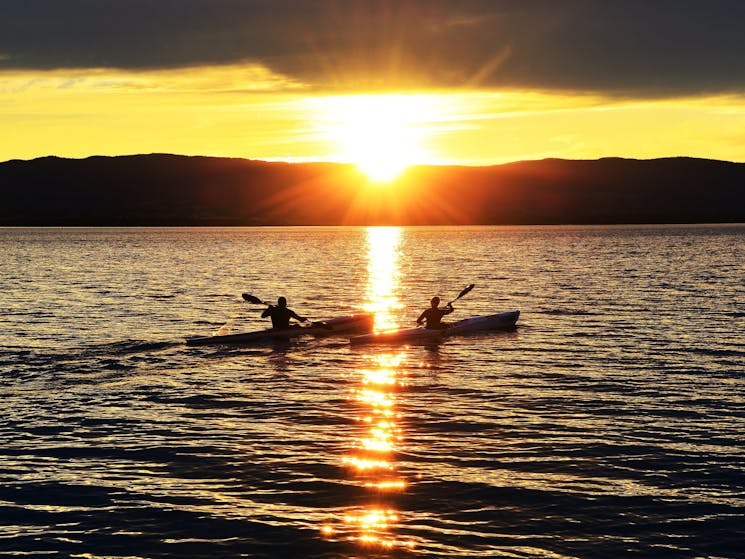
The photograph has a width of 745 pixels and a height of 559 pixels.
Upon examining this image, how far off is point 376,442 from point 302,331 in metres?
17.1

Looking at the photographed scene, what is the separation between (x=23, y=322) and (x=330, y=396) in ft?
74.2

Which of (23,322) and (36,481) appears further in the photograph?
(23,322)

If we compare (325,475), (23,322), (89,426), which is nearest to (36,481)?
(89,426)

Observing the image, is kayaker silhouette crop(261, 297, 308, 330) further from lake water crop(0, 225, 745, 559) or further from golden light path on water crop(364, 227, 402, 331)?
golden light path on water crop(364, 227, 402, 331)

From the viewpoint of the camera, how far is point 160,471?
55.4 ft

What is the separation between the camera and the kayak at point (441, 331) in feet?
114

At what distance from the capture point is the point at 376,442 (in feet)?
62.2

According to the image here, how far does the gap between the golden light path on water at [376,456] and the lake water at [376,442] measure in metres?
0.06

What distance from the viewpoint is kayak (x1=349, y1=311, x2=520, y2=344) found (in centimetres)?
3462

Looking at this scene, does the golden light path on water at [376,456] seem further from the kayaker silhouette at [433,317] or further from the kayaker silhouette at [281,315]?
the kayaker silhouette at [281,315]

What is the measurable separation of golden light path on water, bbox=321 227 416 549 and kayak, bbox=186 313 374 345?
177 inches

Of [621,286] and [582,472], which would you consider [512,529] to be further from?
[621,286]

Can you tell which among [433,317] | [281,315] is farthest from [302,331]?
[433,317]

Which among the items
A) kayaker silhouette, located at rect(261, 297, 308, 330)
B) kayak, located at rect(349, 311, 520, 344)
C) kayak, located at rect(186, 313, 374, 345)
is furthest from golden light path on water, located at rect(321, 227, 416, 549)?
kayaker silhouette, located at rect(261, 297, 308, 330)
